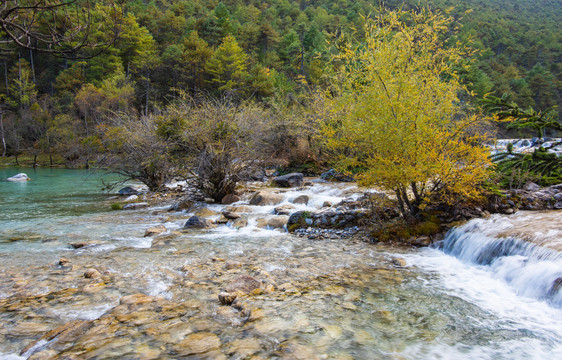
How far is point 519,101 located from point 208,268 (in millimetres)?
66031

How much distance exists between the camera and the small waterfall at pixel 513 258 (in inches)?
195

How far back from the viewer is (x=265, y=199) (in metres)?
13.0

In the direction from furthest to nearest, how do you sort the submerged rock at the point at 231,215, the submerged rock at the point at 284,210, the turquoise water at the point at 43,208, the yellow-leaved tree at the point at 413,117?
the submerged rock at the point at 284,210 → the submerged rock at the point at 231,215 → the turquoise water at the point at 43,208 → the yellow-leaved tree at the point at 413,117

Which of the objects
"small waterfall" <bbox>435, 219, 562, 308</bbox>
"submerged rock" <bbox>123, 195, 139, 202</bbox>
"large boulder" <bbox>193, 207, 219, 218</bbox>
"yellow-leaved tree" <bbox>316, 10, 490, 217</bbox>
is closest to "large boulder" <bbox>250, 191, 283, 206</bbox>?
"large boulder" <bbox>193, 207, 219, 218</bbox>

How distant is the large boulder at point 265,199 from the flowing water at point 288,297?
4126mm

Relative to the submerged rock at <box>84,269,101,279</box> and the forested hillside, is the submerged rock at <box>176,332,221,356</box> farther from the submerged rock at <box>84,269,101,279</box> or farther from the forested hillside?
the forested hillside

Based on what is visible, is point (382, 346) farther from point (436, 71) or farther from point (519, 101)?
point (519, 101)

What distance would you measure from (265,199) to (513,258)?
28.3ft

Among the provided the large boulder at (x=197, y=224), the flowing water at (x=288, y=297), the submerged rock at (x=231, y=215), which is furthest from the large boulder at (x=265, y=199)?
the flowing water at (x=288, y=297)

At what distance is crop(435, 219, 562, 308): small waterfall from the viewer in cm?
496

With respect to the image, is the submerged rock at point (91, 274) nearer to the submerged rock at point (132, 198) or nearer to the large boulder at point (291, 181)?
the submerged rock at point (132, 198)

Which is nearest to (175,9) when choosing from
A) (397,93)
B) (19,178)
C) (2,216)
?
(19,178)

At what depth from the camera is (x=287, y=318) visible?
4.34 meters

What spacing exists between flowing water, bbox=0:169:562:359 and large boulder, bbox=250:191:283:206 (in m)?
4.13
